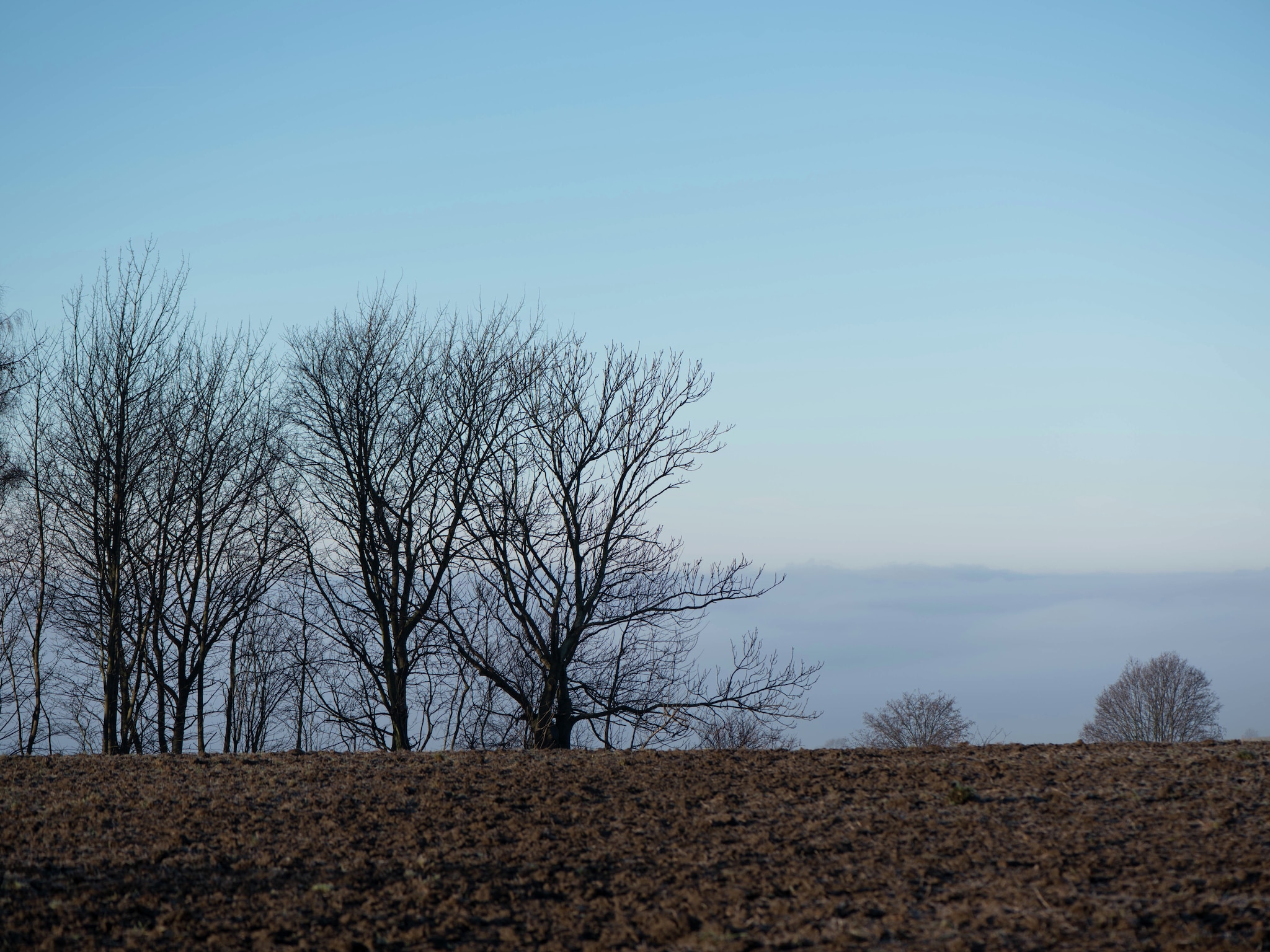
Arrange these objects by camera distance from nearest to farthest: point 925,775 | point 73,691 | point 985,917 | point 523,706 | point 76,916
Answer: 1. point 985,917
2. point 76,916
3. point 925,775
4. point 523,706
5. point 73,691

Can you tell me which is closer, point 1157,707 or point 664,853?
point 664,853

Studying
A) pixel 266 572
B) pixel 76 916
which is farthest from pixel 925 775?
pixel 266 572

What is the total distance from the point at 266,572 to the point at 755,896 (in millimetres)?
19099

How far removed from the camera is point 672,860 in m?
6.57

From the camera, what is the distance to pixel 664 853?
22.2 ft

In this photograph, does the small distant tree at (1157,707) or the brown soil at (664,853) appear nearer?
the brown soil at (664,853)

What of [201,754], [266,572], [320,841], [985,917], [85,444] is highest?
[85,444]

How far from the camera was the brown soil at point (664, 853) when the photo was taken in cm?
528

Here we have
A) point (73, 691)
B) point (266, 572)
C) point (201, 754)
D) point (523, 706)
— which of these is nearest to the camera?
point (201, 754)

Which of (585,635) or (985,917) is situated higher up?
(585,635)

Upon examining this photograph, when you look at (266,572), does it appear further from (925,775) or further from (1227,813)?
(1227,813)

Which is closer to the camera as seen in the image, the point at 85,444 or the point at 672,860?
the point at 672,860

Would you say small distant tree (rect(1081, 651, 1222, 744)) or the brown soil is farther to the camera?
small distant tree (rect(1081, 651, 1222, 744))

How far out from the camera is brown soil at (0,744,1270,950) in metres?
5.28
